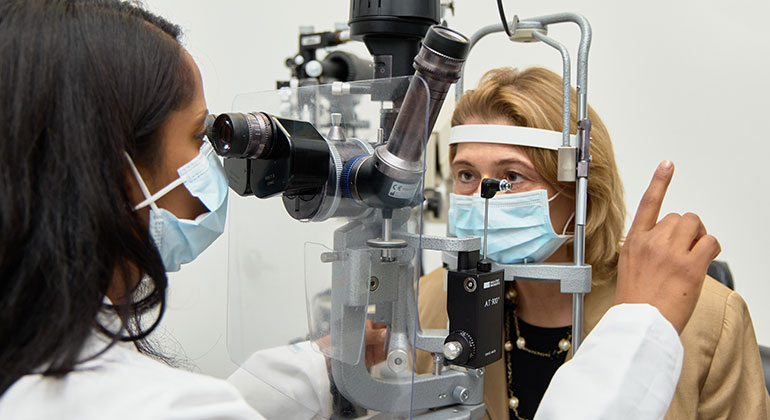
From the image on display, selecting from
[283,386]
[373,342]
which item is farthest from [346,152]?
[283,386]

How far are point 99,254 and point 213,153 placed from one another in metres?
0.26

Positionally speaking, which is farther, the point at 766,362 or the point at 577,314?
the point at 766,362

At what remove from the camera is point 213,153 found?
82 centimetres

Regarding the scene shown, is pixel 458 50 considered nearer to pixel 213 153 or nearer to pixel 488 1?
pixel 213 153

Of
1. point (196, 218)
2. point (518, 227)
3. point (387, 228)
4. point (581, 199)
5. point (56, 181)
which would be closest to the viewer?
point (56, 181)

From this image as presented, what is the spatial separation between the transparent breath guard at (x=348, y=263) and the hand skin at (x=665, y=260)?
28cm

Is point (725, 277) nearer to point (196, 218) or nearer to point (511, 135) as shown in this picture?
point (511, 135)

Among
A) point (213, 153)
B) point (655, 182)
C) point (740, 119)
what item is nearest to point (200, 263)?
point (213, 153)

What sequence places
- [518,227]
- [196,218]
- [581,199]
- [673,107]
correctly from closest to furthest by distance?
[196,218] < [581,199] < [518,227] < [673,107]

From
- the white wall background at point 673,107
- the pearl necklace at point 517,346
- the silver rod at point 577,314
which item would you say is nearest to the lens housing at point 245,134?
the silver rod at point 577,314

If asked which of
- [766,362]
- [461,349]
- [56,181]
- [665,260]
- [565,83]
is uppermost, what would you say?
[565,83]

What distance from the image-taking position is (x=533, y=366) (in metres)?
1.21

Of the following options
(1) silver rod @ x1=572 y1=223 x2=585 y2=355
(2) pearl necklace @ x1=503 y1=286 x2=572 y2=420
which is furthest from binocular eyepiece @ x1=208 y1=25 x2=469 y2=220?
(2) pearl necklace @ x1=503 y1=286 x2=572 y2=420

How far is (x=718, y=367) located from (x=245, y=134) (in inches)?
35.4
